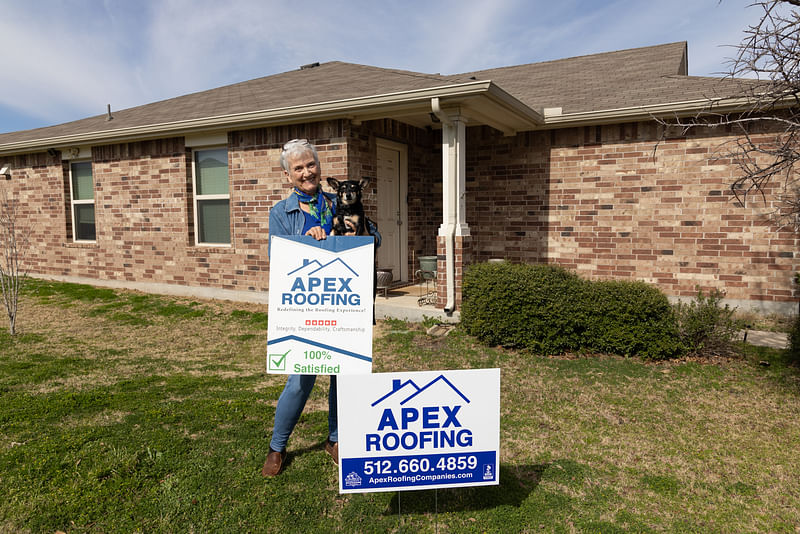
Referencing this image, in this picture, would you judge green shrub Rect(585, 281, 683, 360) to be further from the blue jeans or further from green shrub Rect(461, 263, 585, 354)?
the blue jeans

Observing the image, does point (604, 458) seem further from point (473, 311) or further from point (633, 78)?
point (633, 78)

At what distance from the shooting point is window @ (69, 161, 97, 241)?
10445mm

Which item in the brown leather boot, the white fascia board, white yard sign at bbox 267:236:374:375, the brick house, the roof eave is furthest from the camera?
the brick house

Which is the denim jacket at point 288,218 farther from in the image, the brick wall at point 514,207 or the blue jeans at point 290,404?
the brick wall at point 514,207

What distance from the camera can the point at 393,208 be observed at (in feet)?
29.7

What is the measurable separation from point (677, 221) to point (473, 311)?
3.66m

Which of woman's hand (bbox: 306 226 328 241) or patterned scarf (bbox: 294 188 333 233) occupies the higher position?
patterned scarf (bbox: 294 188 333 233)

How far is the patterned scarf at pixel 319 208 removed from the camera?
3004mm

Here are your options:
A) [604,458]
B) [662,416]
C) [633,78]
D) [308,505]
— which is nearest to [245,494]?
[308,505]

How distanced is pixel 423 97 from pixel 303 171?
13.6ft

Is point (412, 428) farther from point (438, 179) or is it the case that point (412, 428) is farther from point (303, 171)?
point (438, 179)

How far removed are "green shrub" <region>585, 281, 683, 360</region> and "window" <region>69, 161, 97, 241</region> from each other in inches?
380

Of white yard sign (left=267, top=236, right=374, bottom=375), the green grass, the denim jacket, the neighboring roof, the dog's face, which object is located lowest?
the green grass

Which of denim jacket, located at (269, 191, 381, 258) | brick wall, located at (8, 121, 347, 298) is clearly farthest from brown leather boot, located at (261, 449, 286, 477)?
brick wall, located at (8, 121, 347, 298)
